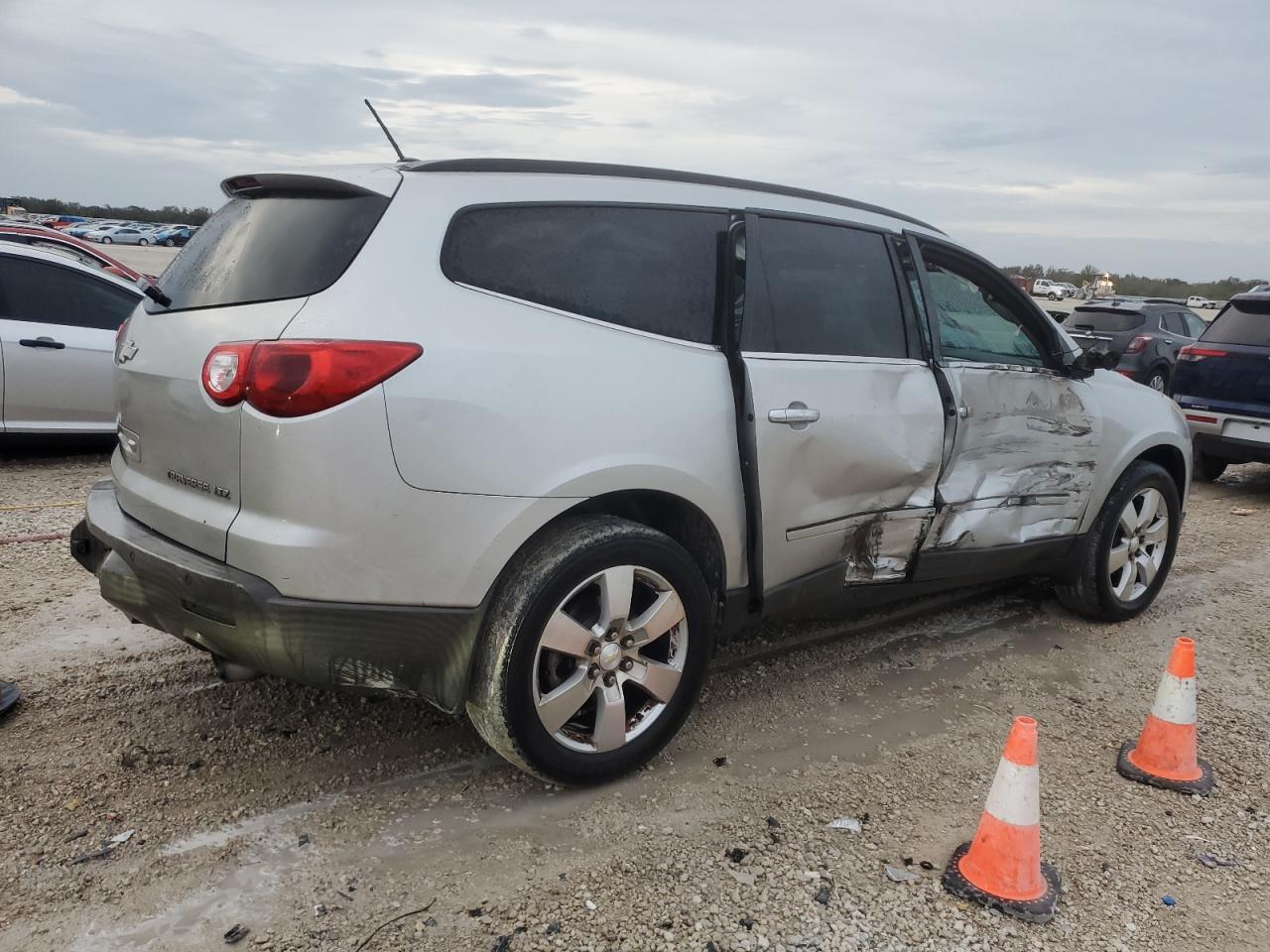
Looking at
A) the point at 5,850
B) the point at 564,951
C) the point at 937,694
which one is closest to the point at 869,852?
the point at 564,951

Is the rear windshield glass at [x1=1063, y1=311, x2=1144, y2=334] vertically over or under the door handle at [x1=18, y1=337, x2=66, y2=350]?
over

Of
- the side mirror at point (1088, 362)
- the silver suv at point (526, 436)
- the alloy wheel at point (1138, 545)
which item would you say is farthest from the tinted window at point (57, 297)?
the alloy wheel at point (1138, 545)

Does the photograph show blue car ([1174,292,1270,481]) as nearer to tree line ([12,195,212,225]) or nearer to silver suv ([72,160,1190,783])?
silver suv ([72,160,1190,783])

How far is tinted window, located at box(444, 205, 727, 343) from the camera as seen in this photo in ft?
9.06

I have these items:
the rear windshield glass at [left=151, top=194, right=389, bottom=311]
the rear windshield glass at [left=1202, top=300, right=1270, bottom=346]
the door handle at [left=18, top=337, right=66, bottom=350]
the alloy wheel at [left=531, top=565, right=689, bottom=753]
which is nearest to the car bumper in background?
the rear windshield glass at [left=1202, top=300, right=1270, bottom=346]

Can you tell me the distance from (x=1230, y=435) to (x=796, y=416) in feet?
21.4

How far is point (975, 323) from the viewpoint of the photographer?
13.7 ft

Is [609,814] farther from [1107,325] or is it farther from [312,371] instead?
[1107,325]

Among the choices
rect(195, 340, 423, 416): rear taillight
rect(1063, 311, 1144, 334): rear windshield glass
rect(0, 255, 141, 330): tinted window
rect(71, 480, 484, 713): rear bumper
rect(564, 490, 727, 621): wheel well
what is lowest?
rect(71, 480, 484, 713): rear bumper

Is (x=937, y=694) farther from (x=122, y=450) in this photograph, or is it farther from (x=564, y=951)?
(x=122, y=450)

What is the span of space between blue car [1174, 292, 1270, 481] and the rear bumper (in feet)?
24.8

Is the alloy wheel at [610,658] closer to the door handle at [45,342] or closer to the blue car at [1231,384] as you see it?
the door handle at [45,342]

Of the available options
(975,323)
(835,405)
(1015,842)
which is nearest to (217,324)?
(835,405)

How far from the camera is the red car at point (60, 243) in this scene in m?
7.88
